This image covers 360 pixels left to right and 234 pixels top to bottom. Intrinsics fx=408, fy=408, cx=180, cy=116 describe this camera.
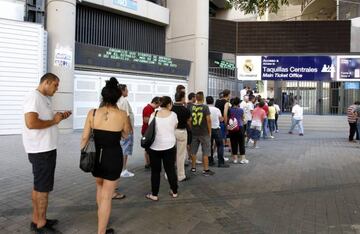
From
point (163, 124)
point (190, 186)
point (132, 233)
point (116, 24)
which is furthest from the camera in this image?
point (116, 24)

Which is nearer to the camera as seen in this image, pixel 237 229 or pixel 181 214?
pixel 237 229

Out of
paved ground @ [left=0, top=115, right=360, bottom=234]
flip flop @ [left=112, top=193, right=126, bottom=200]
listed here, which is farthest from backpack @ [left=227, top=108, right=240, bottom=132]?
flip flop @ [left=112, top=193, right=126, bottom=200]

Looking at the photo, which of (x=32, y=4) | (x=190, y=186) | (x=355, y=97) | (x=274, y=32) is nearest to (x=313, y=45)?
(x=274, y=32)

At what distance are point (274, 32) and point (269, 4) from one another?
729 inches

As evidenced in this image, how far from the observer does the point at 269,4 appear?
7742 millimetres

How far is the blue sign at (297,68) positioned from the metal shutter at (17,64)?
49.7 ft

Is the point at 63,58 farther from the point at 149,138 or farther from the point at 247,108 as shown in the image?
the point at 149,138

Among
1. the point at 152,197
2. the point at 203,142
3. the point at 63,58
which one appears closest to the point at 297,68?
the point at 63,58

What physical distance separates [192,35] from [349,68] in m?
10.2

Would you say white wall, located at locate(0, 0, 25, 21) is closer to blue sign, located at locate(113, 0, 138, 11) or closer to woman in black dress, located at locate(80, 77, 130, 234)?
blue sign, located at locate(113, 0, 138, 11)

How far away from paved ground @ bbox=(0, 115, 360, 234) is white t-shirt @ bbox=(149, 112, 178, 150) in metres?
0.85

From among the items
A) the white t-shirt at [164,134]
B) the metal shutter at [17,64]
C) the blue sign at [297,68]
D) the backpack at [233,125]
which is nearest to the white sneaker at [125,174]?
the white t-shirt at [164,134]

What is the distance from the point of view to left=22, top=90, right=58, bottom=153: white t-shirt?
4.48m

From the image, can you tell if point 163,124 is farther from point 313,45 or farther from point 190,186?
point 313,45
